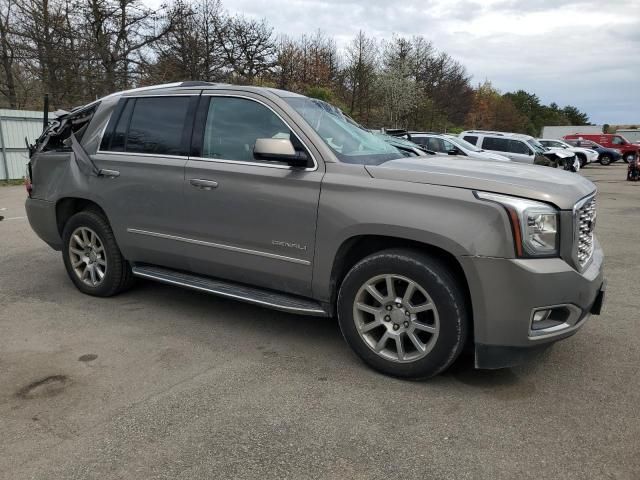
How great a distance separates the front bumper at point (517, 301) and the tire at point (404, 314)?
5.2 inches

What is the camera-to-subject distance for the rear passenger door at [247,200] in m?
3.65

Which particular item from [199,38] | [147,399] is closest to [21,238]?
[147,399]

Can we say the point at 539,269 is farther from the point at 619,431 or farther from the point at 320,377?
the point at 320,377

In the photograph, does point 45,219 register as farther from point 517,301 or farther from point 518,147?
point 518,147

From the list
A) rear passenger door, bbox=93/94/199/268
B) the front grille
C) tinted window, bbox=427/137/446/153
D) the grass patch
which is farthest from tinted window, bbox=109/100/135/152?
the grass patch

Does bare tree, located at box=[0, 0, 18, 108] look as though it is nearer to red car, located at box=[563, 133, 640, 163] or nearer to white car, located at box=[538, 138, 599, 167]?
white car, located at box=[538, 138, 599, 167]

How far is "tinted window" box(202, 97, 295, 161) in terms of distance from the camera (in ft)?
12.8

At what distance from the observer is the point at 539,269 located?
9.67 ft

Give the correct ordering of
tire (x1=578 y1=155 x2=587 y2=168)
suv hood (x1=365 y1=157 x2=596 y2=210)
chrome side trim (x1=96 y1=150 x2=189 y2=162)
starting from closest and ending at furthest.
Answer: suv hood (x1=365 y1=157 x2=596 y2=210) → chrome side trim (x1=96 y1=150 x2=189 y2=162) → tire (x1=578 y1=155 x2=587 y2=168)

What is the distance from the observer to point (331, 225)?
349 cm

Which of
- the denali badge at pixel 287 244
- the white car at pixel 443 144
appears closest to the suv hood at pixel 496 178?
the denali badge at pixel 287 244

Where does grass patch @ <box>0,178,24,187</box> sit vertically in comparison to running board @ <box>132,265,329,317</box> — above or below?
below

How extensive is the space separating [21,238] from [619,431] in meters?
8.21

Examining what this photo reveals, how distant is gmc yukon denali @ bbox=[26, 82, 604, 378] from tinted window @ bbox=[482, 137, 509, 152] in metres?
16.9
